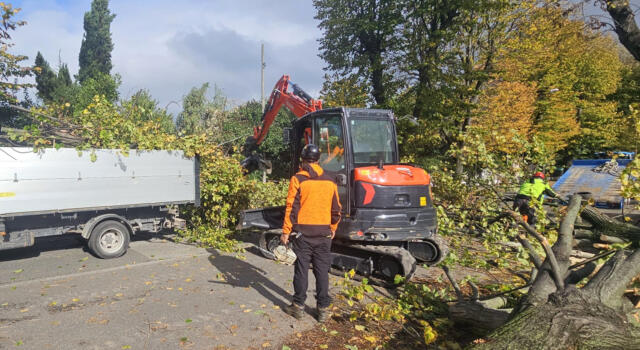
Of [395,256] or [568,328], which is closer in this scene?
[568,328]

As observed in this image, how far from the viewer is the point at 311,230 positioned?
15.1 ft

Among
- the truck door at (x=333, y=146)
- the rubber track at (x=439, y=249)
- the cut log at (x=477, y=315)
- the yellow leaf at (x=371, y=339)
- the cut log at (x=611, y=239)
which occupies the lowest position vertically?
the yellow leaf at (x=371, y=339)

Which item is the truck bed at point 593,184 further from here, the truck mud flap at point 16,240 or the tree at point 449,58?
the truck mud flap at point 16,240

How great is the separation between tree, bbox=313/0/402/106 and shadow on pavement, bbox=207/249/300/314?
11.2 metres

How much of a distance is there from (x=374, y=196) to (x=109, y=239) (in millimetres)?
5045

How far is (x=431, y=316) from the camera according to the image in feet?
16.0

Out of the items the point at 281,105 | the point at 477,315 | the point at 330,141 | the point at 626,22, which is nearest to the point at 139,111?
the point at 281,105

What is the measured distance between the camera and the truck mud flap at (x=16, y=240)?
6.41 meters

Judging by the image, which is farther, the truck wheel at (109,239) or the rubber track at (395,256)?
the truck wheel at (109,239)

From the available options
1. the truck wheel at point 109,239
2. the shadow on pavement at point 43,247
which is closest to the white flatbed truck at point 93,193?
the truck wheel at point 109,239

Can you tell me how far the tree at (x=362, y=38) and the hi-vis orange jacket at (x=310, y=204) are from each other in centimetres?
1242

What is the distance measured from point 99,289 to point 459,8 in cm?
1433

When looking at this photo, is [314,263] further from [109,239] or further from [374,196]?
[109,239]

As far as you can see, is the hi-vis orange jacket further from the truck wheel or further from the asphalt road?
the truck wheel
